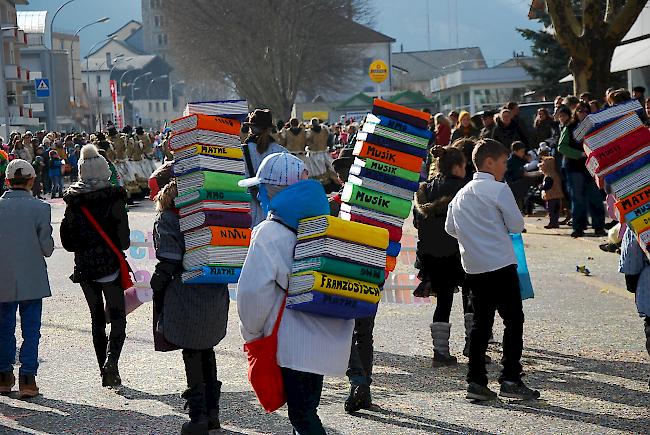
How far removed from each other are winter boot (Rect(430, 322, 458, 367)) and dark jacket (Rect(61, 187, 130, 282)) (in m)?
2.26

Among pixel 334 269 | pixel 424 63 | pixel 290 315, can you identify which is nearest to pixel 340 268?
pixel 334 269

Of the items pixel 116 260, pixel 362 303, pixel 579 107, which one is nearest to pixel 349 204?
pixel 116 260

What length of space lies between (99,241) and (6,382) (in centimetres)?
115

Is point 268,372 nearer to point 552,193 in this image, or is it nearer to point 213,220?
point 213,220

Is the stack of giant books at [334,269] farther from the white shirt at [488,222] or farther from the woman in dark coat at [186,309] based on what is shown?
the white shirt at [488,222]

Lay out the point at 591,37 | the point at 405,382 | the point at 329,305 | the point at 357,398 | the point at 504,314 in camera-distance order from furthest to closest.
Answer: the point at 591,37, the point at 405,382, the point at 504,314, the point at 357,398, the point at 329,305

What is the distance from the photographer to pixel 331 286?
530 cm

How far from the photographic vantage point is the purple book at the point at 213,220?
7.07 meters

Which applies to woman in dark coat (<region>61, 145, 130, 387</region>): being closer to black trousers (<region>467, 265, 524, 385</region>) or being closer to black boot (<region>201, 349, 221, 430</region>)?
black boot (<region>201, 349, 221, 430</region>)

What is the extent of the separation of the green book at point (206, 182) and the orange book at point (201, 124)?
0.91ft

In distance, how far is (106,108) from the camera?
178m

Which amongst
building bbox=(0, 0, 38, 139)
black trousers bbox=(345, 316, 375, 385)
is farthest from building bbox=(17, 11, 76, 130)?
black trousers bbox=(345, 316, 375, 385)

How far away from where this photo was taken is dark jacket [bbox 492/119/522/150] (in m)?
19.6

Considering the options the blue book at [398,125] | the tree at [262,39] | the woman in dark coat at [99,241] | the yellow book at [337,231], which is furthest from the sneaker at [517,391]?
the tree at [262,39]
